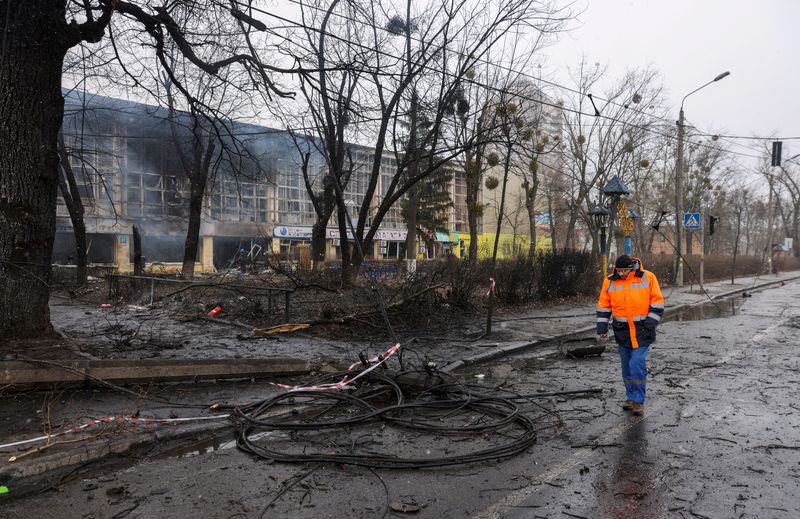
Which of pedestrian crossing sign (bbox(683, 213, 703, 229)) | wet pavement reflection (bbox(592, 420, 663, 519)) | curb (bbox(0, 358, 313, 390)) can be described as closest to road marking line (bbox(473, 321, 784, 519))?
wet pavement reflection (bbox(592, 420, 663, 519))

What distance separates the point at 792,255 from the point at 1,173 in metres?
71.1

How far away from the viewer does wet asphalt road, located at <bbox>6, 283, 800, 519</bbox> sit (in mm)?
3475

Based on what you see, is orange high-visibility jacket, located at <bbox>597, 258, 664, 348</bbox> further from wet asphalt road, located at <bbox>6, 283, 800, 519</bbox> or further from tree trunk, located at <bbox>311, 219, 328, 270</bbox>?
tree trunk, located at <bbox>311, 219, 328, 270</bbox>

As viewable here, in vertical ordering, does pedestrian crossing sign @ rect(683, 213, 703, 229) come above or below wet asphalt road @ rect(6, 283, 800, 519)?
above

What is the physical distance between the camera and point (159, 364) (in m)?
6.40

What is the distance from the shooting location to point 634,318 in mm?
5805

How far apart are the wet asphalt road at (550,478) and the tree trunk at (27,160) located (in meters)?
3.89

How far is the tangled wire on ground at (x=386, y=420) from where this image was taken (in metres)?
4.28

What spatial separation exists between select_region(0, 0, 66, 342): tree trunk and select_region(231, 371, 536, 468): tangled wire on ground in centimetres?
372

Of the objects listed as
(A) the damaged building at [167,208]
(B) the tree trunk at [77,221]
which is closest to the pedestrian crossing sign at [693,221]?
(A) the damaged building at [167,208]

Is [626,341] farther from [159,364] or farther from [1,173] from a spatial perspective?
[1,173]

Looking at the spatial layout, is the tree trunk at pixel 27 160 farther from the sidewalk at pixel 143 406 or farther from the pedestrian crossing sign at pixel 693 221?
the pedestrian crossing sign at pixel 693 221

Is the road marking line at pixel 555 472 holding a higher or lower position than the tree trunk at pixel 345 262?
lower

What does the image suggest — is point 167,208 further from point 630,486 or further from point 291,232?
point 630,486
